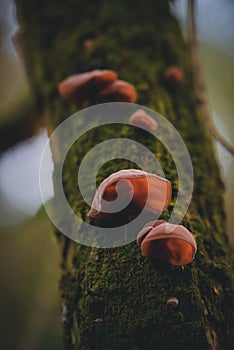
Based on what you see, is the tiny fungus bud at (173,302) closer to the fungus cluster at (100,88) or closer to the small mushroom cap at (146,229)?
the small mushroom cap at (146,229)

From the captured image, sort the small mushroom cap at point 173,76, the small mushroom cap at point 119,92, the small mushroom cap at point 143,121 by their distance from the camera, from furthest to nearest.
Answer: the small mushroom cap at point 173,76 → the small mushroom cap at point 119,92 → the small mushroom cap at point 143,121

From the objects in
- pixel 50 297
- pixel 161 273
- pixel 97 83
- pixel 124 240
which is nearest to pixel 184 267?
pixel 161 273

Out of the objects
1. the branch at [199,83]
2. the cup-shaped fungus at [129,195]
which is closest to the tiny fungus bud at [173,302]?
the cup-shaped fungus at [129,195]

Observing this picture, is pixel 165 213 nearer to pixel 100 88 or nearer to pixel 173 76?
pixel 100 88

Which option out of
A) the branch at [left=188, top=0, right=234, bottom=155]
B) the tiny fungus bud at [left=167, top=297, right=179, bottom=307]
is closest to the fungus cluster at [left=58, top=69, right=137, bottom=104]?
the branch at [left=188, top=0, right=234, bottom=155]

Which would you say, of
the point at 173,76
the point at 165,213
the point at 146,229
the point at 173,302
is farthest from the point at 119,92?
the point at 173,302

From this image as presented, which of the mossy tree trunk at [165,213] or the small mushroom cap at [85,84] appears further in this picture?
the small mushroom cap at [85,84]

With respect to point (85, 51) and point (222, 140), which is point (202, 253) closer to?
point (222, 140)
